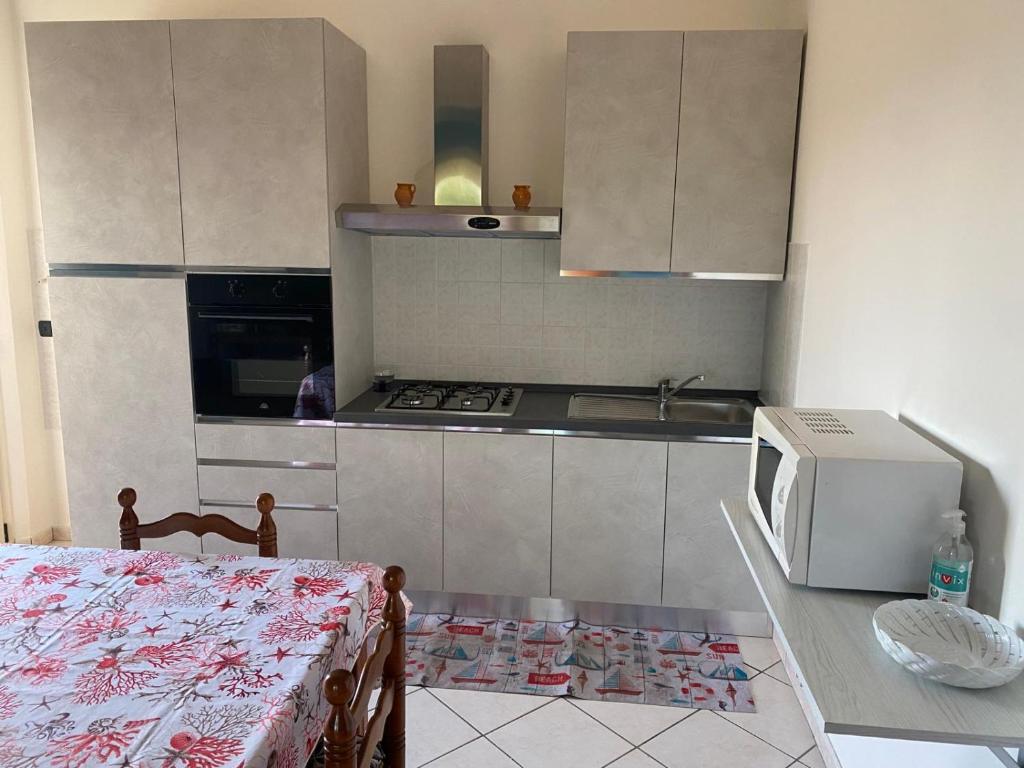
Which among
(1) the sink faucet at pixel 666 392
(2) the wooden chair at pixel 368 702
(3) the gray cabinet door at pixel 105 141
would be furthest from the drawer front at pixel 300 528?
(2) the wooden chair at pixel 368 702

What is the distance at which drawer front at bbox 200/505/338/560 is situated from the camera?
3045 millimetres

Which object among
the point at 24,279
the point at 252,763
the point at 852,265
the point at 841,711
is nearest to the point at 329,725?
the point at 252,763

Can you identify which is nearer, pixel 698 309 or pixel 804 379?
Result: pixel 804 379

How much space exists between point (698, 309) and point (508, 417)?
1.03 m

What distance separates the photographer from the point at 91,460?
10.2 ft

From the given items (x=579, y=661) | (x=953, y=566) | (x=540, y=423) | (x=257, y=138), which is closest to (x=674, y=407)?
(x=540, y=423)

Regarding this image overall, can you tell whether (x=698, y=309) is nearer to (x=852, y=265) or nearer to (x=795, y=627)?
(x=852, y=265)

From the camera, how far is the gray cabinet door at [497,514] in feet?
9.54

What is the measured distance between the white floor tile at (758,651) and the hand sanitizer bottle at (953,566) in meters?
1.51

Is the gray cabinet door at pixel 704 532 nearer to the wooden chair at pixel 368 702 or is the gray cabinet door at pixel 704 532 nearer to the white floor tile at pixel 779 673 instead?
the white floor tile at pixel 779 673

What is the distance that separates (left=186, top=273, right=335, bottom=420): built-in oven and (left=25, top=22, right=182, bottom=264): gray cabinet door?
24 cm

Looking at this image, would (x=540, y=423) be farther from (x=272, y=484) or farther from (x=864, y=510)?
(x=864, y=510)

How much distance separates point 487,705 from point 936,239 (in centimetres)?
196

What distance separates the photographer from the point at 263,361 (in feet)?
9.80
